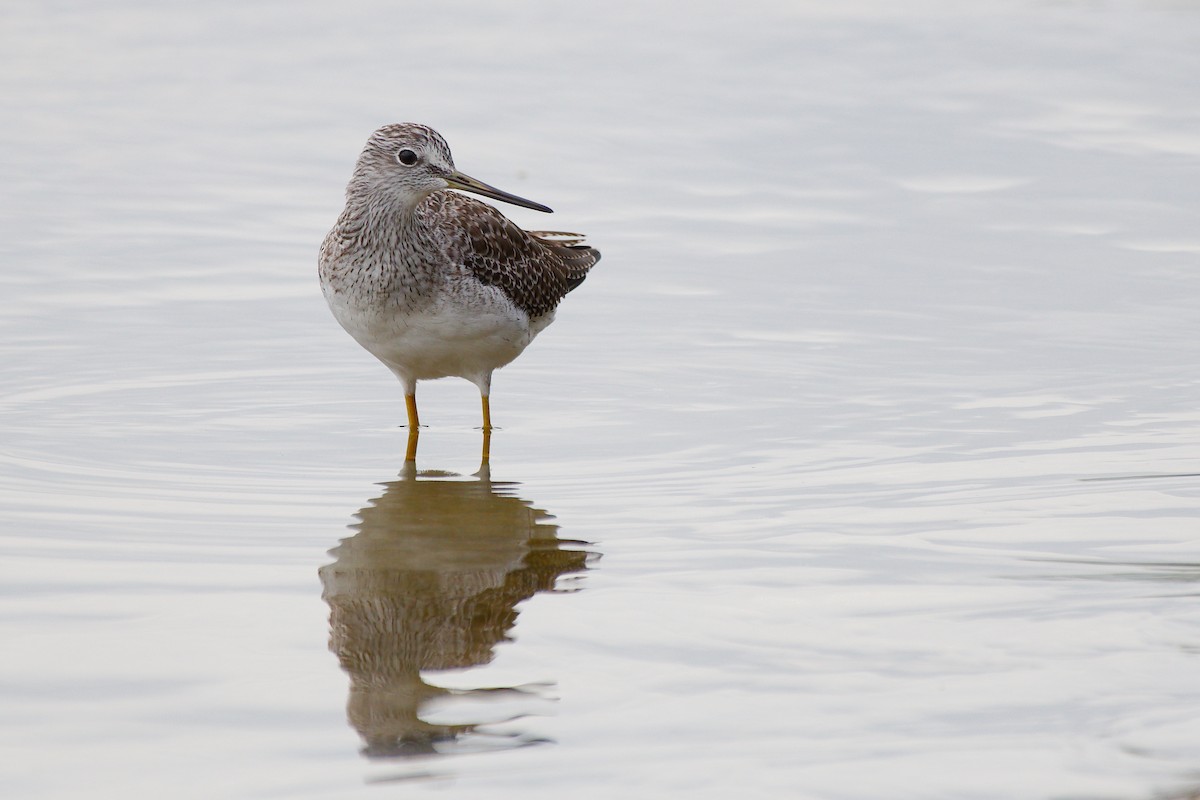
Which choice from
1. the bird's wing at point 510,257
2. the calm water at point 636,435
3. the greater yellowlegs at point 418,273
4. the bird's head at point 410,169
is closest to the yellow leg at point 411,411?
the greater yellowlegs at point 418,273

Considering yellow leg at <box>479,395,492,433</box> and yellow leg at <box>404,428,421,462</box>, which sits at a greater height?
yellow leg at <box>479,395,492,433</box>

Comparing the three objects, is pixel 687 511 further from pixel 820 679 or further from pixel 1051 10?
pixel 1051 10

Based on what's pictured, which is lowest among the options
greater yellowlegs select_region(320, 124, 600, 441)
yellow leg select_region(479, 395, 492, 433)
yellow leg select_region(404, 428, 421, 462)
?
yellow leg select_region(404, 428, 421, 462)

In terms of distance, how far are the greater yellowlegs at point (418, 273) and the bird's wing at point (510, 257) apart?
0.03 ft

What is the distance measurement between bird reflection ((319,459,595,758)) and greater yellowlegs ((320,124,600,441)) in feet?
2.68

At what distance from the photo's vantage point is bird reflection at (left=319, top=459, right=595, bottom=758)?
4859mm

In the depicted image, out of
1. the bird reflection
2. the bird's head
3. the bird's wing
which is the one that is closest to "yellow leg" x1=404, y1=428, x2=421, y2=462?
the bird reflection

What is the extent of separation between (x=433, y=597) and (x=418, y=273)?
2721mm

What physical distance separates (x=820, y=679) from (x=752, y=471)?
252 cm

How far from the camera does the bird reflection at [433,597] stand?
15.9ft

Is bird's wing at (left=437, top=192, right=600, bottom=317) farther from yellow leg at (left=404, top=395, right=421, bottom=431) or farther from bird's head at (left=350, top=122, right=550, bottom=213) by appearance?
yellow leg at (left=404, top=395, right=421, bottom=431)

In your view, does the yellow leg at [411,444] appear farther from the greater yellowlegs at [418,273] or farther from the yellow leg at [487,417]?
the yellow leg at [487,417]

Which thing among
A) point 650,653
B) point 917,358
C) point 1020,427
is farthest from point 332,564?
point 917,358

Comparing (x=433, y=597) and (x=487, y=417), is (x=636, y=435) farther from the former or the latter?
(x=433, y=597)
